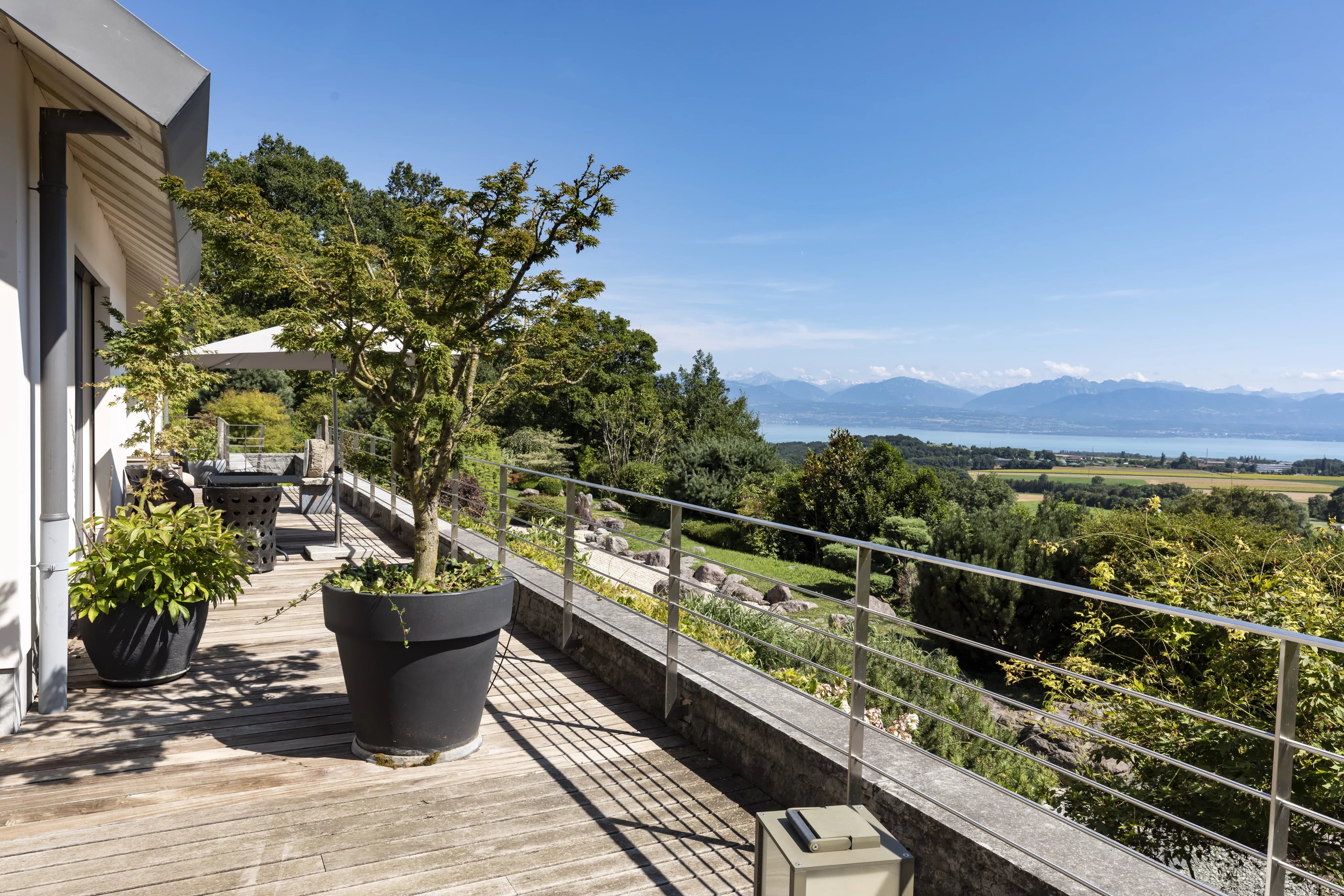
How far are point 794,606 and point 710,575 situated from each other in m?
1.36

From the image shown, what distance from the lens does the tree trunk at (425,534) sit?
3.55 metres

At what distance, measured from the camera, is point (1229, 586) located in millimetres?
4230

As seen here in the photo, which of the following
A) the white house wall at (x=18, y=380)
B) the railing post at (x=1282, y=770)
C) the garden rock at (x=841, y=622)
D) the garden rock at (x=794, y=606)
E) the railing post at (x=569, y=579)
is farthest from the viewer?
the garden rock at (x=794, y=606)

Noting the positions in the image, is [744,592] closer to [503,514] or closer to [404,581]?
[503,514]

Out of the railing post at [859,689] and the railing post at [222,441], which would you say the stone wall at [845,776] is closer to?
the railing post at [859,689]

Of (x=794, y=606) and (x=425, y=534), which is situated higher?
(x=425, y=534)

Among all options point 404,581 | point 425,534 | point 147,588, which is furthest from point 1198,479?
point 147,588

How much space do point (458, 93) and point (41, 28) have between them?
65.7ft

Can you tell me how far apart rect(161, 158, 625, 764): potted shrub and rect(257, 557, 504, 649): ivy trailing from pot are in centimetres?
1

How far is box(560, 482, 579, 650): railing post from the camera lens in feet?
15.8

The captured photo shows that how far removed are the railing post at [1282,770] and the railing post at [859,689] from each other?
117 cm

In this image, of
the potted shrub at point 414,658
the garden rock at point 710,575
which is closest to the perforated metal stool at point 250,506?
the potted shrub at point 414,658

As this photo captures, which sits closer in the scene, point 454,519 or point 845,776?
point 845,776

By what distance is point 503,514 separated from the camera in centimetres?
590
